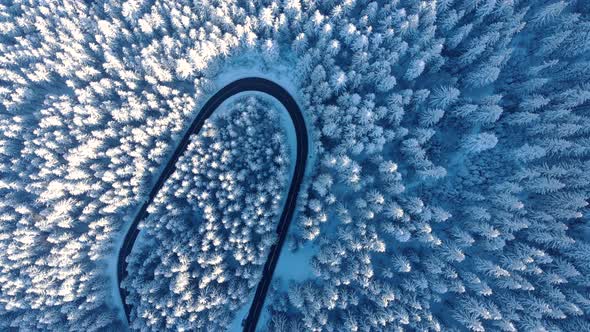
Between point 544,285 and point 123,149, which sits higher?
point 123,149

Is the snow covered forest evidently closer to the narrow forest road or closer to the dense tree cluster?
the dense tree cluster

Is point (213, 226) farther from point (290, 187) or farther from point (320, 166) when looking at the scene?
point (320, 166)

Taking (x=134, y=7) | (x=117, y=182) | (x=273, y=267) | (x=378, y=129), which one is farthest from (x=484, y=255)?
(x=134, y=7)

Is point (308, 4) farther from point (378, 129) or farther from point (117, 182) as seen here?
point (117, 182)

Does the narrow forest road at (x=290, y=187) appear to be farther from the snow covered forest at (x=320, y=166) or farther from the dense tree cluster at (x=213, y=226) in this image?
the dense tree cluster at (x=213, y=226)

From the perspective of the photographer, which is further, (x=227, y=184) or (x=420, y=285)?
(x=227, y=184)
